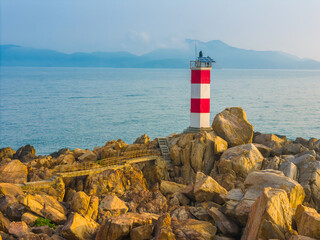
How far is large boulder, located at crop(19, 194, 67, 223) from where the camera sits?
1661 centimetres

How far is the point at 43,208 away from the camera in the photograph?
666 inches

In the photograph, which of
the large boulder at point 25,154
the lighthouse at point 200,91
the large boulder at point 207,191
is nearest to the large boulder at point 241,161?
the lighthouse at point 200,91

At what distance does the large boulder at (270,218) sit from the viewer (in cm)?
1165

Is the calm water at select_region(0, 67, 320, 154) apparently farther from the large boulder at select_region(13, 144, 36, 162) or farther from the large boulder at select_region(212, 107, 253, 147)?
the large boulder at select_region(212, 107, 253, 147)

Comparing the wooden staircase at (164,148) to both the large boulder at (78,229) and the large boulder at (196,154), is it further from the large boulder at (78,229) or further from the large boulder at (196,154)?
the large boulder at (78,229)

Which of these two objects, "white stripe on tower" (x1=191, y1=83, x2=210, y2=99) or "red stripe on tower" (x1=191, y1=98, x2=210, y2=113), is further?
"red stripe on tower" (x1=191, y1=98, x2=210, y2=113)

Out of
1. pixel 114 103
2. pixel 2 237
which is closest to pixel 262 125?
pixel 114 103

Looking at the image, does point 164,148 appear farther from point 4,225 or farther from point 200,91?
point 4,225

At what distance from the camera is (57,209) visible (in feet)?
57.4

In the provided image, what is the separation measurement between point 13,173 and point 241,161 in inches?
512

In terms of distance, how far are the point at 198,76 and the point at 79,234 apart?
17.1 m

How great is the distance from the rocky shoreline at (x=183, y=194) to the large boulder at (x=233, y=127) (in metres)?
0.07

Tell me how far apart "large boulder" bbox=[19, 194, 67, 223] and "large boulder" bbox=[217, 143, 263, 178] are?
10.3 m

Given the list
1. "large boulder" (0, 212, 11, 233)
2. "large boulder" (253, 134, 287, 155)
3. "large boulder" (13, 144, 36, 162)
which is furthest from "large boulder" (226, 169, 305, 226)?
"large boulder" (13, 144, 36, 162)
